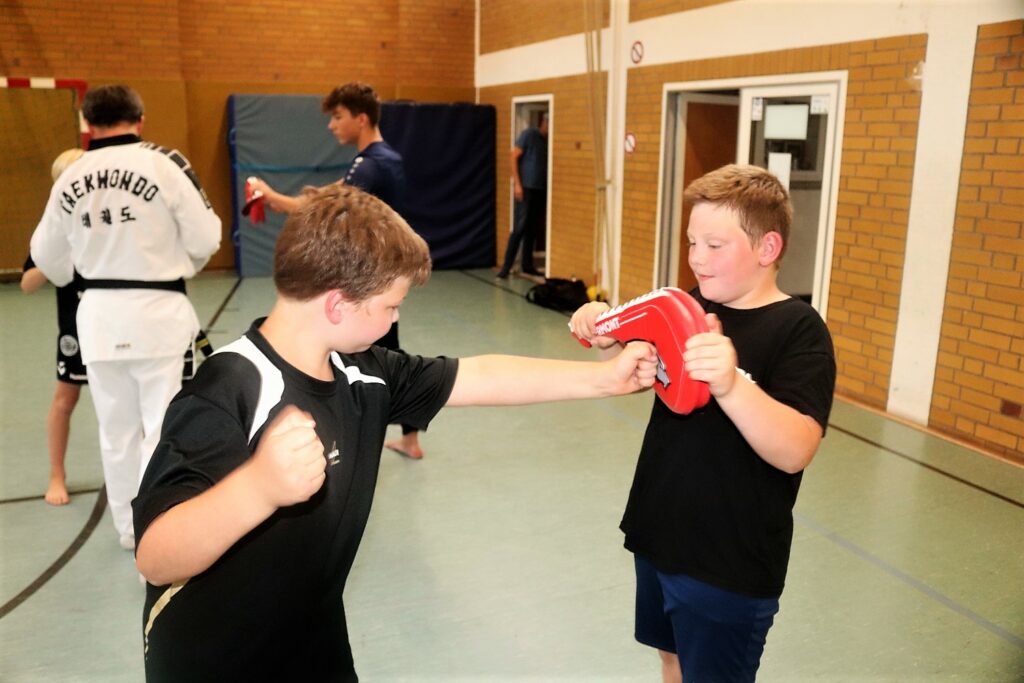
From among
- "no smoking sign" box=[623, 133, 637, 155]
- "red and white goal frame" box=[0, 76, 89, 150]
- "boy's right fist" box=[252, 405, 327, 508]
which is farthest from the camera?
"red and white goal frame" box=[0, 76, 89, 150]

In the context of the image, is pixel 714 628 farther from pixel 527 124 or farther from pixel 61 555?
pixel 527 124

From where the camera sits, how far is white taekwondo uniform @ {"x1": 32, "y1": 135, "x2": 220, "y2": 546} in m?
2.84

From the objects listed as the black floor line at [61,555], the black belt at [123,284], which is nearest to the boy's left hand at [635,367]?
the black belt at [123,284]

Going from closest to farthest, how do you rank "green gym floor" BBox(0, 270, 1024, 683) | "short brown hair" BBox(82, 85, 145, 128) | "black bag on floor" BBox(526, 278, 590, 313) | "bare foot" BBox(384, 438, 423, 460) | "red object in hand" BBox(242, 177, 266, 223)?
"green gym floor" BBox(0, 270, 1024, 683)
"short brown hair" BBox(82, 85, 145, 128)
"red object in hand" BBox(242, 177, 266, 223)
"bare foot" BBox(384, 438, 423, 460)
"black bag on floor" BBox(526, 278, 590, 313)

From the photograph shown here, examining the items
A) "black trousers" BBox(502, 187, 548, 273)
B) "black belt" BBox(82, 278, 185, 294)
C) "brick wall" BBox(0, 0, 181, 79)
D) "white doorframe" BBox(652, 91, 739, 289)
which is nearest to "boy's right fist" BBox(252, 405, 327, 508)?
"black belt" BBox(82, 278, 185, 294)

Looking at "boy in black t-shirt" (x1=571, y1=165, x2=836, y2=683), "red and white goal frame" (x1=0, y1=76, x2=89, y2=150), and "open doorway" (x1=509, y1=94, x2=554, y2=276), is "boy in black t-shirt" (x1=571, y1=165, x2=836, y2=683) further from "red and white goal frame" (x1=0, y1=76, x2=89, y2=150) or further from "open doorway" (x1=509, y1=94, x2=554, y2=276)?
"red and white goal frame" (x1=0, y1=76, x2=89, y2=150)

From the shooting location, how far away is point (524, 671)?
250 cm

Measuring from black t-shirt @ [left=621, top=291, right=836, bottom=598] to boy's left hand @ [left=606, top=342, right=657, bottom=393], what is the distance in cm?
14

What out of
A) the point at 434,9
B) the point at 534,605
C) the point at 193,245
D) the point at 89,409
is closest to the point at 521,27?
the point at 434,9

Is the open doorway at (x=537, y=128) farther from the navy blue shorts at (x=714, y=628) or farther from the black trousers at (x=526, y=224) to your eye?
the navy blue shorts at (x=714, y=628)

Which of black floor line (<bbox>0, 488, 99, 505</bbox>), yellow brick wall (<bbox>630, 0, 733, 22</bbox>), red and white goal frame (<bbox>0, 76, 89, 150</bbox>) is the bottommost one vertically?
black floor line (<bbox>0, 488, 99, 505</bbox>)

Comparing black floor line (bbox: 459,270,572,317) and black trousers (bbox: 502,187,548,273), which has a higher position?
black trousers (bbox: 502,187,548,273)

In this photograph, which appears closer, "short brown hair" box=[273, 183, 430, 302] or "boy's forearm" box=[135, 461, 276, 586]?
"boy's forearm" box=[135, 461, 276, 586]

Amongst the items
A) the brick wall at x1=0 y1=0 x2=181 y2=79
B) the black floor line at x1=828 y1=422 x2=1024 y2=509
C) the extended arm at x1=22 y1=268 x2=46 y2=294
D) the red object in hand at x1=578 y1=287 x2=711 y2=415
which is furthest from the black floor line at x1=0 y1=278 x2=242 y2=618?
the brick wall at x1=0 y1=0 x2=181 y2=79
